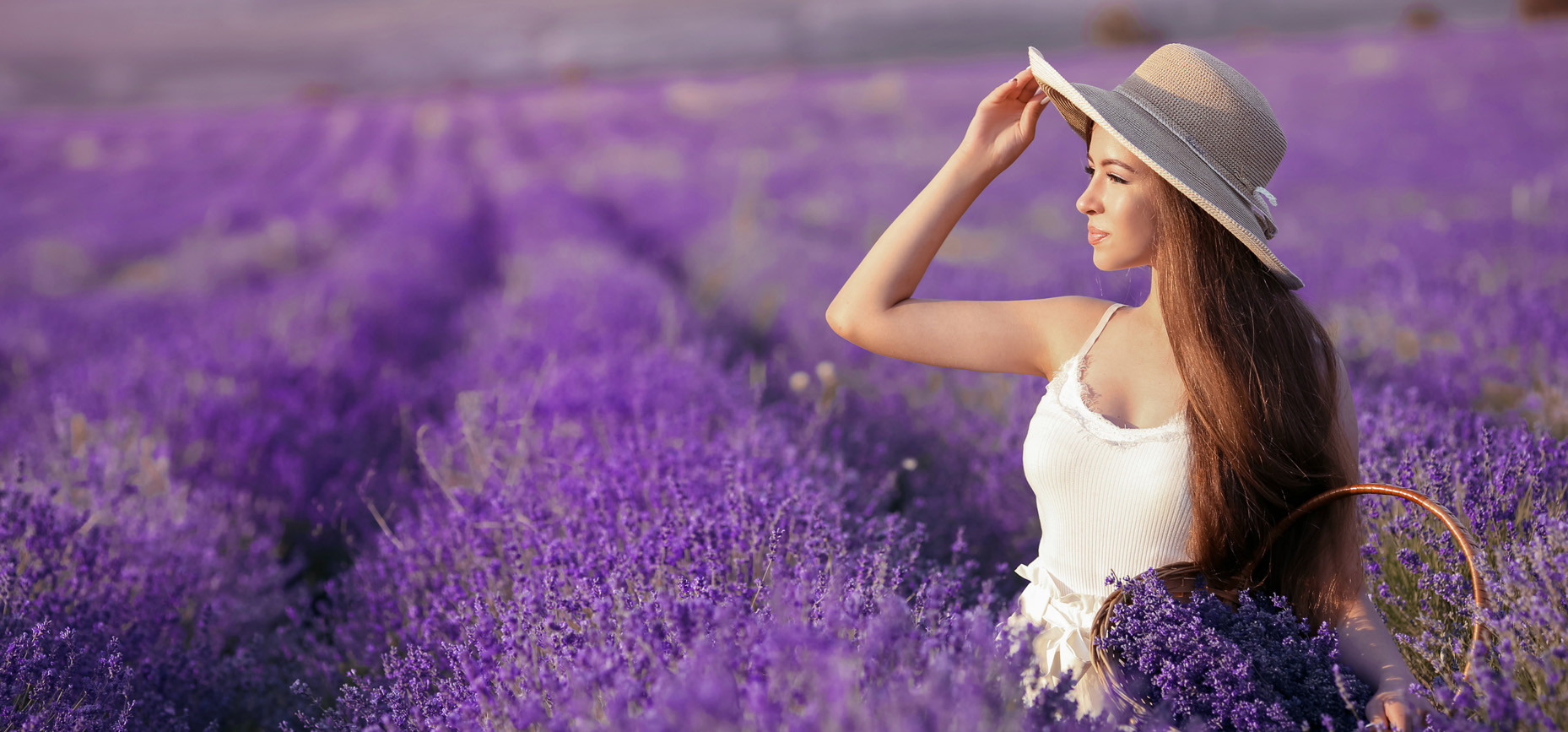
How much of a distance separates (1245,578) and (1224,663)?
240 mm

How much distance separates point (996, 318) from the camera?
59.0 inches

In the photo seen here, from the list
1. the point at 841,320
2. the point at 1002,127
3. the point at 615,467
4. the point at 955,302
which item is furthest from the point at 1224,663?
the point at 615,467

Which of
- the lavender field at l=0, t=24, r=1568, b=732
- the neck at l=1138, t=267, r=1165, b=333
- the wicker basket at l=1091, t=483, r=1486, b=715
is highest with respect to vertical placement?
the neck at l=1138, t=267, r=1165, b=333

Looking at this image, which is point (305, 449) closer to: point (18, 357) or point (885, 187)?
point (18, 357)

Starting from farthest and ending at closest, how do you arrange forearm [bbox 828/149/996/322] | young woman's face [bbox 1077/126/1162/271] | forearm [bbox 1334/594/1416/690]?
1. forearm [bbox 828/149/996/322]
2. young woman's face [bbox 1077/126/1162/271]
3. forearm [bbox 1334/594/1416/690]

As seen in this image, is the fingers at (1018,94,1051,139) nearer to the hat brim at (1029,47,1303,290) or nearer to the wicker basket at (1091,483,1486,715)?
the hat brim at (1029,47,1303,290)

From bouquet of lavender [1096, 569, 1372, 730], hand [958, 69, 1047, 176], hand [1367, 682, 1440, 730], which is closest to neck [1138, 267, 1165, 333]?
hand [958, 69, 1047, 176]

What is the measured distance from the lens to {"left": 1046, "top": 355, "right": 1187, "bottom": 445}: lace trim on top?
137 cm

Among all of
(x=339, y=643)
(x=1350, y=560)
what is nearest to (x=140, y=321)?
(x=339, y=643)

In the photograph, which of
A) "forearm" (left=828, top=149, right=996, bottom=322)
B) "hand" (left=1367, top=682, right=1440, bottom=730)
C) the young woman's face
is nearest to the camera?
"hand" (left=1367, top=682, right=1440, bottom=730)

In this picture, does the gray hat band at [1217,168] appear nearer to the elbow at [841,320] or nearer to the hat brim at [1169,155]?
the hat brim at [1169,155]

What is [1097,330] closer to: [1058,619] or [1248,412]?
[1248,412]

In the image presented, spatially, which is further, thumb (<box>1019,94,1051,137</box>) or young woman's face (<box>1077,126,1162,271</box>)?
thumb (<box>1019,94,1051,137</box>)

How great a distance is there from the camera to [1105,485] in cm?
138
